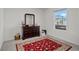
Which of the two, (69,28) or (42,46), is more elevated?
(69,28)

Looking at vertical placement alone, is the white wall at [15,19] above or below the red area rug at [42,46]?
above

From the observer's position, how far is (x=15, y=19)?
1255 millimetres

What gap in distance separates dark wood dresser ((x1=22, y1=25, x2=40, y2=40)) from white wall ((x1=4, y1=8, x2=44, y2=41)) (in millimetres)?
80

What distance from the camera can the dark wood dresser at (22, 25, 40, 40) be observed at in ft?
4.36

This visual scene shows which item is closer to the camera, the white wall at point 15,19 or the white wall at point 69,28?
the white wall at point 15,19

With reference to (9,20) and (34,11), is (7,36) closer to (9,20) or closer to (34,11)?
(9,20)

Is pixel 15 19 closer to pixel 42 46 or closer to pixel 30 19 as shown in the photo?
pixel 30 19

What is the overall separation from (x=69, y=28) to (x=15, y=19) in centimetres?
88

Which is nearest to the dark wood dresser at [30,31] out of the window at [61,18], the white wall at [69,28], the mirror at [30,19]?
the mirror at [30,19]

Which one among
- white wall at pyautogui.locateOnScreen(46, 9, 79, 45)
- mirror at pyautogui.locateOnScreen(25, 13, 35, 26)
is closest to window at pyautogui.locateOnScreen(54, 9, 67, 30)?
white wall at pyautogui.locateOnScreen(46, 9, 79, 45)

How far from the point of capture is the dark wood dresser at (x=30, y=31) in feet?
4.36

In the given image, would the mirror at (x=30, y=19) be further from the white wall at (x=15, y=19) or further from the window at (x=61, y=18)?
the window at (x=61, y=18)

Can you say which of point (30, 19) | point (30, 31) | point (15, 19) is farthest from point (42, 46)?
point (15, 19)

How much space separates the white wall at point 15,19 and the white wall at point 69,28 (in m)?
0.15
